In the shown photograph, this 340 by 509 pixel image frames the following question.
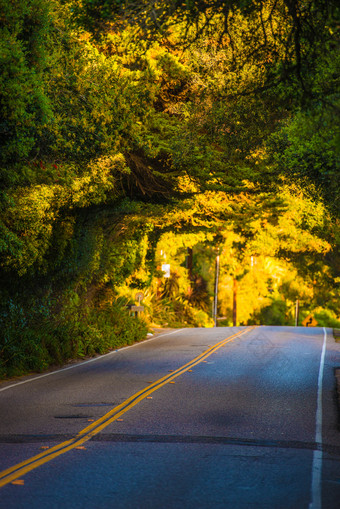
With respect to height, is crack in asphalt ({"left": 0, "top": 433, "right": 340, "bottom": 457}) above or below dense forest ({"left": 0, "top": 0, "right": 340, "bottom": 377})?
below

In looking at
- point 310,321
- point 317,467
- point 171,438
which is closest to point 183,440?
point 171,438

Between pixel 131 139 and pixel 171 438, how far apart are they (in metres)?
11.3

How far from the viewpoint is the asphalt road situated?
267 inches

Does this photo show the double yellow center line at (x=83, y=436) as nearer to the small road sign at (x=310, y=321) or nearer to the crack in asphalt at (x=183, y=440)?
the crack in asphalt at (x=183, y=440)

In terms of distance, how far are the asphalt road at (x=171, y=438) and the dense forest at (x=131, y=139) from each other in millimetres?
3444

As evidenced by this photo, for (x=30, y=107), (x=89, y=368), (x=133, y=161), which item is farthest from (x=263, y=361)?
(x=30, y=107)

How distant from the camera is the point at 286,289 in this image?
63875 millimetres

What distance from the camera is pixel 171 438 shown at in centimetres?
971

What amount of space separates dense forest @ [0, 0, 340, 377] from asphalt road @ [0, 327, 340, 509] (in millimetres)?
3444

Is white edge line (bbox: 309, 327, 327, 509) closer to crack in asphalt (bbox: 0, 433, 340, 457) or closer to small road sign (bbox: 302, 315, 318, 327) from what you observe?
crack in asphalt (bbox: 0, 433, 340, 457)

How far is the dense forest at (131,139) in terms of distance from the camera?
11.0 metres

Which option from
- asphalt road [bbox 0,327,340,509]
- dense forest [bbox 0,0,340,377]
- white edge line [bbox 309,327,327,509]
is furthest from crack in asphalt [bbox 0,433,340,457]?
dense forest [bbox 0,0,340,377]

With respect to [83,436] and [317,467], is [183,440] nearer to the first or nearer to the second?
[83,436]

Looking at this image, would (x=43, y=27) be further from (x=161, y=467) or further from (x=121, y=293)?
(x=121, y=293)
